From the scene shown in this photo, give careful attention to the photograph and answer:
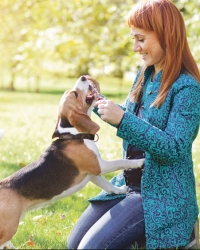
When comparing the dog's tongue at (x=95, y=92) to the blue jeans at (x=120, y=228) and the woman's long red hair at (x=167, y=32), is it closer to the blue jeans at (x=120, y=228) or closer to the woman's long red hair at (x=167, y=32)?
the woman's long red hair at (x=167, y=32)

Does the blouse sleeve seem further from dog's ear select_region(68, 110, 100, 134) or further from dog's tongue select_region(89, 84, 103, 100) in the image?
dog's tongue select_region(89, 84, 103, 100)

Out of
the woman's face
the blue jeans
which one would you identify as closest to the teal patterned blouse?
the blue jeans

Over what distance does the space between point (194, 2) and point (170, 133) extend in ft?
19.2

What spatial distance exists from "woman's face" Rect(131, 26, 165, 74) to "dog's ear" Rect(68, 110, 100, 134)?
0.70m

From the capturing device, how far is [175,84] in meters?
3.78

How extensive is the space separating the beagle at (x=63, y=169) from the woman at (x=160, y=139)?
38 centimetres

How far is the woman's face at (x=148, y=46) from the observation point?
3895 mm

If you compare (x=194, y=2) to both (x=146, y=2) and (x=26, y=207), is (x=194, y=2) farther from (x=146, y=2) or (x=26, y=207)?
(x=26, y=207)

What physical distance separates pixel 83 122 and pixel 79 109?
165mm

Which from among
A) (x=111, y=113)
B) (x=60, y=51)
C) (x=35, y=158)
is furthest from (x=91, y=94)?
(x=60, y=51)

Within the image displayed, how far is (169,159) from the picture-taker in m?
3.65

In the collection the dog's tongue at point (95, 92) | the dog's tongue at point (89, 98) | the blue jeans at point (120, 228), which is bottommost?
the blue jeans at point (120, 228)

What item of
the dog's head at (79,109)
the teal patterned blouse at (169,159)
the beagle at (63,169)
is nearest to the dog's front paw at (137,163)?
the beagle at (63,169)

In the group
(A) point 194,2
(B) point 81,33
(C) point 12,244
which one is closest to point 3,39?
(B) point 81,33
